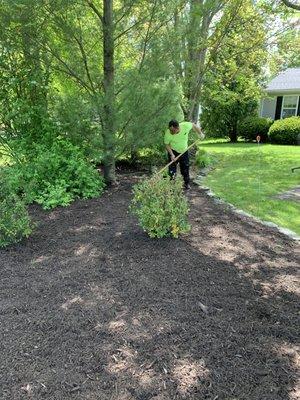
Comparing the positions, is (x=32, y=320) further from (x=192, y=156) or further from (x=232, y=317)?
(x=192, y=156)

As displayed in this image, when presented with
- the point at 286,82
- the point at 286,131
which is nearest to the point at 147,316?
the point at 286,131

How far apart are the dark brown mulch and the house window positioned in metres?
19.7

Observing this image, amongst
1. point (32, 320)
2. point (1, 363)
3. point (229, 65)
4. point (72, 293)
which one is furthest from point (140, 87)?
point (229, 65)

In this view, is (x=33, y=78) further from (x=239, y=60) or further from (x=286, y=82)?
(x=286, y=82)

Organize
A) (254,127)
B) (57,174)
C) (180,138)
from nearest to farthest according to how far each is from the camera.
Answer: (57,174) → (180,138) → (254,127)

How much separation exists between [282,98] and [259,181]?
15.9 meters

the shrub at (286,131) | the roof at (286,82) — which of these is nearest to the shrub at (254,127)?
the shrub at (286,131)

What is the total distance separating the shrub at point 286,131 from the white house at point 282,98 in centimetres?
428

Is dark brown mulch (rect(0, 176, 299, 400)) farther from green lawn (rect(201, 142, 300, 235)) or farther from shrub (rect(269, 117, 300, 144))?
shrub (rect(269, 117, 300, 144))

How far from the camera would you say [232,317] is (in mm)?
3166

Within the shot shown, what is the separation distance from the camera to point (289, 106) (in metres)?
22.9

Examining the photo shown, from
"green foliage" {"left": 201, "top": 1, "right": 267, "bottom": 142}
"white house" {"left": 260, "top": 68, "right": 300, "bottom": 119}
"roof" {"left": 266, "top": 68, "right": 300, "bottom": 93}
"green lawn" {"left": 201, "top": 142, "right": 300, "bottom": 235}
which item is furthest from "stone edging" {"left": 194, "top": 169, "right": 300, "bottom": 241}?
"roof" {"left": 266, "top": 68, "right": 300, "bottom": 93}

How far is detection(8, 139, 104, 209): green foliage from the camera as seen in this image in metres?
6.57

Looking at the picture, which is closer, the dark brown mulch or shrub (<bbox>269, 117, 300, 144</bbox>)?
the dark brown mulch
